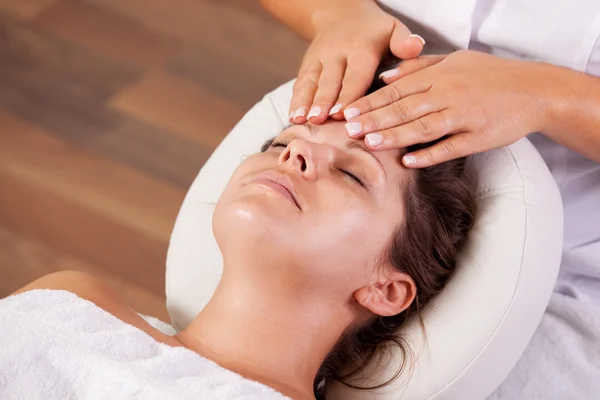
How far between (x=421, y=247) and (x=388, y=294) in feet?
0.31

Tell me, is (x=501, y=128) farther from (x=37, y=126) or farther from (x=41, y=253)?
(x=37, y=126)

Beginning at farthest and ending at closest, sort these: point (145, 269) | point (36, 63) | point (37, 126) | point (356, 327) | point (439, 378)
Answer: point (36, 63) → point (37, 126) → point (145, 269) → point (356, 327) → point (439, 378)

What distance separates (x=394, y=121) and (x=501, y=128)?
0.17 m

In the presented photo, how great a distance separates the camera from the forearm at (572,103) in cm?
121

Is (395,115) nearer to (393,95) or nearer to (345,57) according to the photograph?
(393,95)

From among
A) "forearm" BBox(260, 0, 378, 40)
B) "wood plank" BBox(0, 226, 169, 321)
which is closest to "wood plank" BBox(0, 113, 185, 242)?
"wood plank" BBox(0, 226, 169, 321)

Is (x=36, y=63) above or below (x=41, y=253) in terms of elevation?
above

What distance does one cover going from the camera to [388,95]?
1199 millimetres

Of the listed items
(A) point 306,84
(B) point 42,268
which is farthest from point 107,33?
(A) point 306,84

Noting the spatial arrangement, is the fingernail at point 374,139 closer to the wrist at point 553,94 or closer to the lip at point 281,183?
the lip at point 281,183

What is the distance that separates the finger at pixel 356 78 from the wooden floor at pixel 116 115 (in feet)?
2.95

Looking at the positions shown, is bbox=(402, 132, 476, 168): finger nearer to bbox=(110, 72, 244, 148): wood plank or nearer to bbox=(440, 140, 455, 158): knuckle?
bbox=(440, 140, 455, 158): knuckle

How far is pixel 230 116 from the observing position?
2229mm

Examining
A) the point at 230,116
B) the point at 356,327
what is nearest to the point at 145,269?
the point at 230,116
